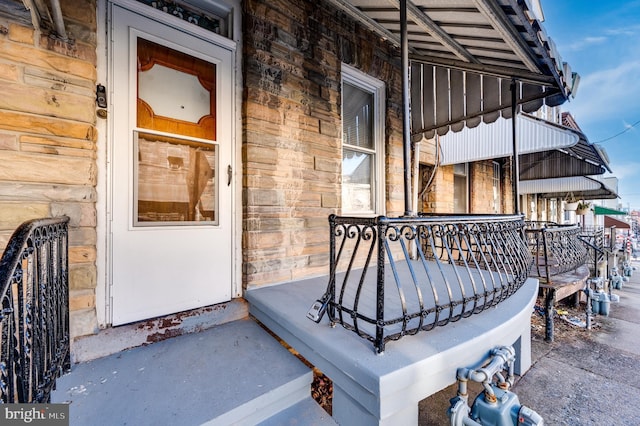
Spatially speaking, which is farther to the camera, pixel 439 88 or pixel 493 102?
pixel 439 88

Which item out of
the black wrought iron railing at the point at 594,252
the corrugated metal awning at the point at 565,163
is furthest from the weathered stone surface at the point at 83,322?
the corrugated metal awning at the point at 565,163

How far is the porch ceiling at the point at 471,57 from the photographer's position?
1979 millimetres

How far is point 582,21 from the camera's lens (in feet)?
70.2

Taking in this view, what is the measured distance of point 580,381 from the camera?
229 centimetres

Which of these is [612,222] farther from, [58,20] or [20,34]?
[20,34]

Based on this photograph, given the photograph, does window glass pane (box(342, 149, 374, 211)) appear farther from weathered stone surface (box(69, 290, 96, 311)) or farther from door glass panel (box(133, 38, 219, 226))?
weathered stone surface (box(69, 290, 96, 311))

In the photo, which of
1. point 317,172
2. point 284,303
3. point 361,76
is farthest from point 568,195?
point 284,303

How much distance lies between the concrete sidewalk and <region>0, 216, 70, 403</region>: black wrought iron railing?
7.20 ft

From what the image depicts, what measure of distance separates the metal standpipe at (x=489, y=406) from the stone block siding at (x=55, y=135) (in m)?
2.19

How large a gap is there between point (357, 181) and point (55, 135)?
270cm

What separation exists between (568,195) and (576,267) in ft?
31.9

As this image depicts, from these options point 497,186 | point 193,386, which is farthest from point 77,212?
point 497,186

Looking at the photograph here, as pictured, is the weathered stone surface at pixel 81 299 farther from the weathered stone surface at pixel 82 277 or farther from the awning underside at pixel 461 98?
the awning underside at pixel 461 98

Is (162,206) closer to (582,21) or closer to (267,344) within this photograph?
(267,344)
